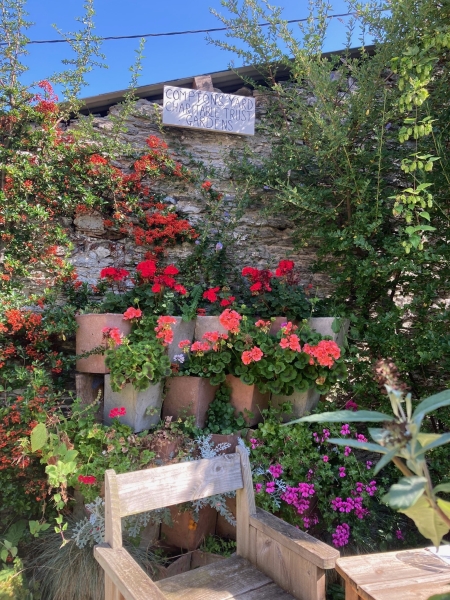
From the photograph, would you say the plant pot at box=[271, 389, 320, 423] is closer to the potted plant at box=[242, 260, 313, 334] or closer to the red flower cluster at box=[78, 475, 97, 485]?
the potted plant at box=[242, 260, 313, 334]

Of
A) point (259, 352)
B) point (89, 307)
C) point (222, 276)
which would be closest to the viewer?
point (259, 352)

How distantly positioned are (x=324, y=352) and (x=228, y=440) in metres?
0.76

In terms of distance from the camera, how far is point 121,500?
1634mm

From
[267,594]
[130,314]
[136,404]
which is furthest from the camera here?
[130,314]

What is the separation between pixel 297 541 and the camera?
5.42 feet

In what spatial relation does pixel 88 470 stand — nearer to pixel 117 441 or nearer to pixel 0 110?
pixel 117 441

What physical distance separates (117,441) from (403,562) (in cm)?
149

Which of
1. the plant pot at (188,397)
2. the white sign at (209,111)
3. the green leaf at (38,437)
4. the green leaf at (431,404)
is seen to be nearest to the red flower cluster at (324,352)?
the plant pot at (188,397)

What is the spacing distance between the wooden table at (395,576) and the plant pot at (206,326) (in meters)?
1.65

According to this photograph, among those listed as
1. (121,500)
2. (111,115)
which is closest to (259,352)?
(121,500)

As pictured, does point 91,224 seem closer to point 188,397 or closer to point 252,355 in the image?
point 188,397

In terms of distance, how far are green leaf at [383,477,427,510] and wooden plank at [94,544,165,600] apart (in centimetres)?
106

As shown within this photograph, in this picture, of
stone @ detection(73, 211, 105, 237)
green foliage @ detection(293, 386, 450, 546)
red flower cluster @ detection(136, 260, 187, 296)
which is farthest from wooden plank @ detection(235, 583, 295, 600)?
stone @ detection(73, 211, 105, 237)

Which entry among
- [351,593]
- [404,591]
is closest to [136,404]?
[351,593]
